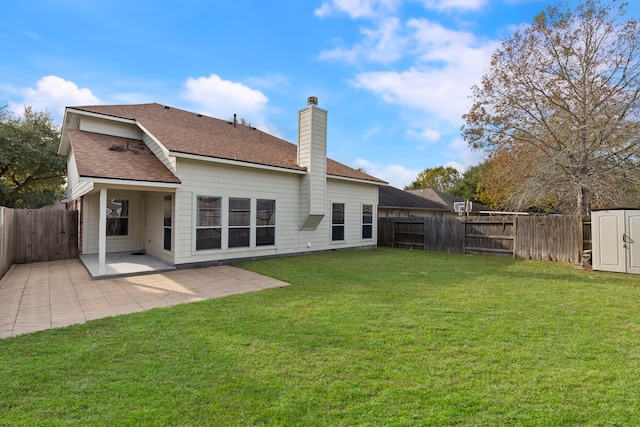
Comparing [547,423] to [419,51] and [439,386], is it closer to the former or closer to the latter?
[439,386]

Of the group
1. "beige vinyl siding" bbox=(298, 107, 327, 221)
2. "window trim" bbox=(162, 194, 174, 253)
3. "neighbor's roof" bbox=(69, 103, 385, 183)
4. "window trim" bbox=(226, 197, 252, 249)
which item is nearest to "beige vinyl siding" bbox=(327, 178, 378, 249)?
"neighbor's roof" bbox=(69, 103, 385, 183)

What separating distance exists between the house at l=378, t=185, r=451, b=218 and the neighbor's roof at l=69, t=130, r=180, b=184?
14.2 metres

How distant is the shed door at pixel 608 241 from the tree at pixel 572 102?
14.1ft

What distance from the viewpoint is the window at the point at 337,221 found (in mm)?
12688

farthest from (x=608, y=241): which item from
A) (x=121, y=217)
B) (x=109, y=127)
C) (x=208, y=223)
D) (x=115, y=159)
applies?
(x=109, y=127)

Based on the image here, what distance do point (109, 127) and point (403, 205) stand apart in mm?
17253

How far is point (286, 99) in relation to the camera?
14078mm

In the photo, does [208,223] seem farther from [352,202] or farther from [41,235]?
[352,202]

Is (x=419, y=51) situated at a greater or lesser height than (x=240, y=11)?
lesser

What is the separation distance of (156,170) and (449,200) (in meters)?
25.2

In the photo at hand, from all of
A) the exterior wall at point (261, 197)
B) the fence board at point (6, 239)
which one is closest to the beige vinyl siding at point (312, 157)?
the exterior wall at point (261, 197)

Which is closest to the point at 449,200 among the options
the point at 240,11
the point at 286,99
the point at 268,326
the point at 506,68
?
the point at 506,68

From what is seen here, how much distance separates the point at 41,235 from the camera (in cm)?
982

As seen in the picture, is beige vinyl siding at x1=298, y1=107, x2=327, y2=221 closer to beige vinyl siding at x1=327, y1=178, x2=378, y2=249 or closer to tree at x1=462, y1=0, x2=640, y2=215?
beige vinyl siding at x1=327, y1=178, x2=378, y2=249
